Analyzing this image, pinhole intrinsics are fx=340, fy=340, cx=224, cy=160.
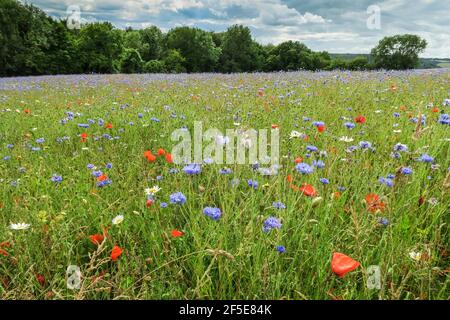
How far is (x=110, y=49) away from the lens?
33.8 metres

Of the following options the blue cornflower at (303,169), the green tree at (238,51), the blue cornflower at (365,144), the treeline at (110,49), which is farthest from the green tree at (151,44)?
the blue cornflower at (303,169)

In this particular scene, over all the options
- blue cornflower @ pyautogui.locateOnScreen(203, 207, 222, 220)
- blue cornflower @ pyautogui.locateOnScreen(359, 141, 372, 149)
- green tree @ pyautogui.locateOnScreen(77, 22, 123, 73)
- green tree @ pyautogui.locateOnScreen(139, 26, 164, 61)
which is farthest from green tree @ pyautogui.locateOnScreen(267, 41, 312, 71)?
blue cornflower @ pyautogui.locateOnScreen(203, 207, 222, 220)

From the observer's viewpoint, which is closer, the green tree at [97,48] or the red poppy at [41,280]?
the red poppy at [41,280]

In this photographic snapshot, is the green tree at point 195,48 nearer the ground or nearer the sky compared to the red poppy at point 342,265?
nearer the sky

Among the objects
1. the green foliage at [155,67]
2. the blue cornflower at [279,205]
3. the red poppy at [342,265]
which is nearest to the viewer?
the red poppy at [342,265]

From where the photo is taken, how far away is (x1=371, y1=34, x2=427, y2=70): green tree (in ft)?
87.8

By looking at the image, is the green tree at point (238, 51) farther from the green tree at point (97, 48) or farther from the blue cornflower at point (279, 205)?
the blue cornflower at point (279, 205)

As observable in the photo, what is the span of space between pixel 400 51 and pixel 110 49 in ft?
89.0

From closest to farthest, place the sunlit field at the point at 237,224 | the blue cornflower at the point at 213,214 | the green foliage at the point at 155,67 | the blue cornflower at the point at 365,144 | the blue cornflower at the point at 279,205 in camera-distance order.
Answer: the sunlit field at the point at 237,224
the blue cornflower at the point at 213,214
the blue cornflower at the point at 279,205
the blue cornflower at the point at 365,144
the green foliage at the point at 155,67

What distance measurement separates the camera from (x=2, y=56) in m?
27.6

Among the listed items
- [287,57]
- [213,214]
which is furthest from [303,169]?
[287,57]

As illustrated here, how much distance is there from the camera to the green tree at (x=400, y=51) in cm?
2675

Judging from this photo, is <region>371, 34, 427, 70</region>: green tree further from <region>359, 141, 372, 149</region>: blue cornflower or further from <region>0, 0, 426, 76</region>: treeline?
<region>359, 141, 372, 149</region>: blue cornflower
